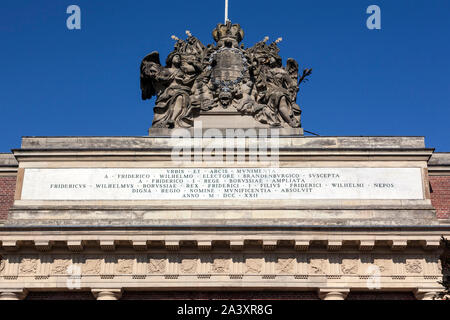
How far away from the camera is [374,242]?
23.3 m

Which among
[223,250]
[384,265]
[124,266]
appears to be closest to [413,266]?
[384,265]

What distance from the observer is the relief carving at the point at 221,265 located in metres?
23.3

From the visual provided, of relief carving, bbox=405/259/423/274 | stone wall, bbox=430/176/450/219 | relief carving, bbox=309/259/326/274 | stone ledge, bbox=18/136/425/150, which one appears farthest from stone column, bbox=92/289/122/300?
stone wall, bbox=430/176/450/219

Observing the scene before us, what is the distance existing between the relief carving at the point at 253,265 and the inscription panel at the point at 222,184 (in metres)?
2.08

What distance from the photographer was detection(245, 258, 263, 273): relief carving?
76.5 feet

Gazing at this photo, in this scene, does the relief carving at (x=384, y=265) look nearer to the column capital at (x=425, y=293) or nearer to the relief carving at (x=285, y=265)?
the column capital at (x=425, y=293)

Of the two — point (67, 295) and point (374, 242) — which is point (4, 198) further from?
point (374, 242)

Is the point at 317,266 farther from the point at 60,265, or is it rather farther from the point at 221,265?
the point at 60,265

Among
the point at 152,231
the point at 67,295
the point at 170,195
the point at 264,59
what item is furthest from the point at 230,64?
the point at 67,295

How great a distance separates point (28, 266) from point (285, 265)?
7552mm

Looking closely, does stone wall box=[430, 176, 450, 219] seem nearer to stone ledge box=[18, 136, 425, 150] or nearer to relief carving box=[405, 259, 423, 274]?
stone ledge box=[18, 136, 425, 150]

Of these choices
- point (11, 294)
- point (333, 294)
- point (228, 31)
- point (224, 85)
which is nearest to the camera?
point (333, 294)

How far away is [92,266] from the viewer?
76.9 ft

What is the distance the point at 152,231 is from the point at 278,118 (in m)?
6.29
